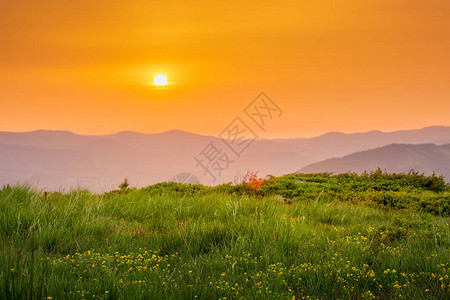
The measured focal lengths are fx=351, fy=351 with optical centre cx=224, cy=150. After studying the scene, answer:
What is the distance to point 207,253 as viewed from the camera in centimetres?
499

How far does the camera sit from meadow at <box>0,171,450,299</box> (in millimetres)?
3428

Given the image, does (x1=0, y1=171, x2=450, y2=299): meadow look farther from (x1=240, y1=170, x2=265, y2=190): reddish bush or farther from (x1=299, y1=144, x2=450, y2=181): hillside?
(x1=299, y1=144, x2=450, y2=181): hillside

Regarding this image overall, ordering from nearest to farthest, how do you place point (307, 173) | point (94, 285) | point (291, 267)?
point (94, 285) → point (291, 267) → point (307, 173)

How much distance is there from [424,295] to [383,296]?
0.41 meters

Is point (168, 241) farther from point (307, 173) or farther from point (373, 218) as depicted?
point (307, 173)

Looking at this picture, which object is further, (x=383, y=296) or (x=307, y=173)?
(x=307, y=173)

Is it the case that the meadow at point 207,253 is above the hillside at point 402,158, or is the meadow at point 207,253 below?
below

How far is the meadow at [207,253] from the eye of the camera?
3.43m

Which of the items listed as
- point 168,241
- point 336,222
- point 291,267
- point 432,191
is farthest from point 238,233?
point 432,191

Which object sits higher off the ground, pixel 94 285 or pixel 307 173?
pixel 307 173

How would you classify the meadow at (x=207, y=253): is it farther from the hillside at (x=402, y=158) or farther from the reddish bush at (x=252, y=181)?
the hillside at (x=402, y=158)

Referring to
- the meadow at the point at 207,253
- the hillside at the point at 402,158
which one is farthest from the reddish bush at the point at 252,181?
the hillside at the point at 402,158

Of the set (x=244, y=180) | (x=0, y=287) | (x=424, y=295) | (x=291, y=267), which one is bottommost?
(x=424, y=295)

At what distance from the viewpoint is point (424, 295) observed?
361 centimetres
